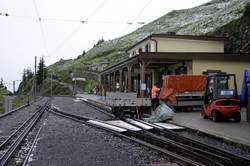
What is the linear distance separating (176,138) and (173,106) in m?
11.5

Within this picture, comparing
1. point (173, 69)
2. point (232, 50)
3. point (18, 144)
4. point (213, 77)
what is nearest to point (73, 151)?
point (18, 144)

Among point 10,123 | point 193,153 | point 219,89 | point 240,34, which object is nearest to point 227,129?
point 219,89

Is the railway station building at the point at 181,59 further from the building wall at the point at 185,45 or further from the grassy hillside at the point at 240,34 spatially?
the grassy hillside at the point at 240,34

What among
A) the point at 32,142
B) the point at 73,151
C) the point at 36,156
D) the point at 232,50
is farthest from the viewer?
the point at 232,50

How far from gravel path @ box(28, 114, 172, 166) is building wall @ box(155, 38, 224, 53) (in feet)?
73.3

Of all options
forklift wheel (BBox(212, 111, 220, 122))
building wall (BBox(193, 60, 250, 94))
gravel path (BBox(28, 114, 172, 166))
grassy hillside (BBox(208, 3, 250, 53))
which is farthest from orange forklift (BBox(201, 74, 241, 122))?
grassy hillside (BBox(208, 3, 250, 53))

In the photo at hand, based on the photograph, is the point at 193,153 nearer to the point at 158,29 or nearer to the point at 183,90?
the point at 183,90

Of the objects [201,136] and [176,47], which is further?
[176,47]

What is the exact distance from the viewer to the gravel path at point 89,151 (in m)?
10.2

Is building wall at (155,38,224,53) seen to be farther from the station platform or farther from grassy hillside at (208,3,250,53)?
the station platform

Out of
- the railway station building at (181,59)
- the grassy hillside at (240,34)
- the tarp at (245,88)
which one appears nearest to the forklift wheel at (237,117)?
the tarp at (245,88)

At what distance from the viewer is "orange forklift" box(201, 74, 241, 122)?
17.5 m

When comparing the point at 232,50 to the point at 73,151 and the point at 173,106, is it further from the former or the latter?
the point at 73,151

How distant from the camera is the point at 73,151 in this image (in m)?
11.9
